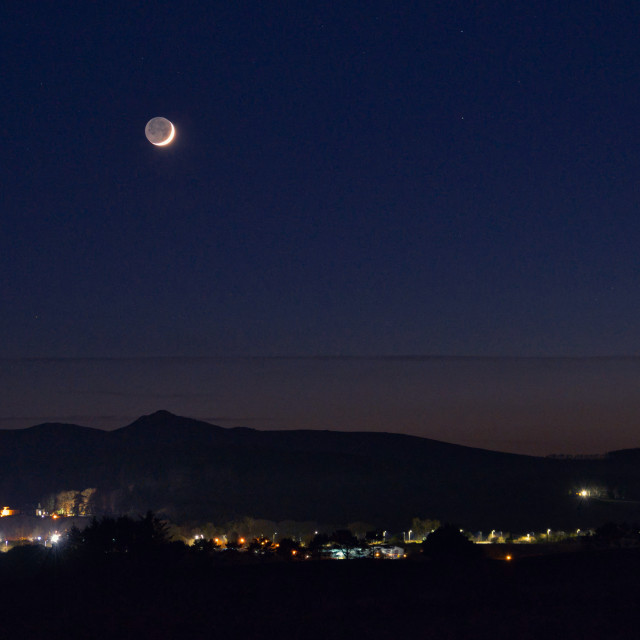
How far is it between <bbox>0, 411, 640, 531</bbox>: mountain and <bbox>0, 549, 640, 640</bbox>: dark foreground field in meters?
61.3

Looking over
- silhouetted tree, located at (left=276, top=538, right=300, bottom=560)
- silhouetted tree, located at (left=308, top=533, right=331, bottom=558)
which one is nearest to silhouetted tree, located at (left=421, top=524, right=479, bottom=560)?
silhouetted tree, located at (left=308, top=533, right=331, bottom=558)

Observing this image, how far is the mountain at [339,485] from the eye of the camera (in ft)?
367

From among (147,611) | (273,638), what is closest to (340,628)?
(273,638)

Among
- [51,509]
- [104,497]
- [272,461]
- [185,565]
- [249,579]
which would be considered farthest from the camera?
[272,461]

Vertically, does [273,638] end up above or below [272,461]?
below

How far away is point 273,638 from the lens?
19.1 m

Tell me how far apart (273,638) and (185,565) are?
17.4m

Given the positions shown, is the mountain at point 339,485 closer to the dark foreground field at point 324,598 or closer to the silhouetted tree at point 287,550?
the silhouetted tree at point 287,550

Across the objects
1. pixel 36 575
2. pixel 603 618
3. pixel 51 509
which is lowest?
pixel 603 618

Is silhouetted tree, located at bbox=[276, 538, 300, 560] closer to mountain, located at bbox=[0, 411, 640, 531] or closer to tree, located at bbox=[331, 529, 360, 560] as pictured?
tree, located at bbox=[331, 529, 360, 560]

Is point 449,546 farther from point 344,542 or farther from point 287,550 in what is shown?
point 287,550

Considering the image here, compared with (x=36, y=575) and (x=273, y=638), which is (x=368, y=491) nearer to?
(x=36, y=575)

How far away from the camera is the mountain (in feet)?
367

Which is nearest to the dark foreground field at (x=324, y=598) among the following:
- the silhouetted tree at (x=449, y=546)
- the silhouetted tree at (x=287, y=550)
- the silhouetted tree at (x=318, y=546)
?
the silhouetted tree at (x=449, y=546)
